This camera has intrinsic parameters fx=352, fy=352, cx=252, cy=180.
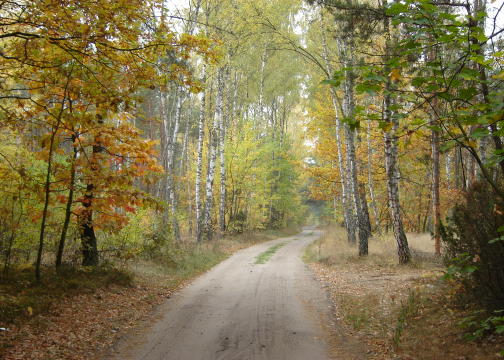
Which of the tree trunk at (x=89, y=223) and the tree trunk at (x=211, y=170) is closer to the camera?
the tree trunk at (x=89, y=223)

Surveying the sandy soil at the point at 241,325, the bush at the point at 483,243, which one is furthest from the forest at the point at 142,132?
the sandy soil at the point at 241,325

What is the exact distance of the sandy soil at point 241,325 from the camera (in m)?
5.31

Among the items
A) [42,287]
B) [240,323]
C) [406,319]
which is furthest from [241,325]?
[42,287]

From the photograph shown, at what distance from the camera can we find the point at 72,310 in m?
6.76

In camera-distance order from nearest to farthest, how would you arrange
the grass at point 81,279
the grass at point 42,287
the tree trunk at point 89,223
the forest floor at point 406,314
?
the forest floor at point 406,314, the grass at point 42,287, the grass at point 81,279, the tree trunk at point 89,223

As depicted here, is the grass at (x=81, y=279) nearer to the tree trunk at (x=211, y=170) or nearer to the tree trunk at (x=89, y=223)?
the tree trunk at (x=89, y=223)

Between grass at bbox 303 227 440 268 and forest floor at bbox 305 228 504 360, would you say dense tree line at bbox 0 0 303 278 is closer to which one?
forest floor at bbox 305 228 504 360

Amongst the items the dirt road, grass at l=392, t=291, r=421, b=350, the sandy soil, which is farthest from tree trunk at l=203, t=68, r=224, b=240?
grass at l=392, t=291, r=421, b=350

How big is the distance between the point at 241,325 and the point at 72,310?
3262mm

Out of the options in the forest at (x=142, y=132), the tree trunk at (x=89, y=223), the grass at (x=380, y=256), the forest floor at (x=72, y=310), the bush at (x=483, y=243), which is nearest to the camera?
the forest at (x=142, y=132)

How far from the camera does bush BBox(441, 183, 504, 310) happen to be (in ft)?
14.8

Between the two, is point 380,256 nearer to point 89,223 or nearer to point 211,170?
point 211,170

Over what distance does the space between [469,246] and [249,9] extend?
1515 cm

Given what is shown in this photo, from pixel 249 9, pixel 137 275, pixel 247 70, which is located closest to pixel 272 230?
pixel 247 70
